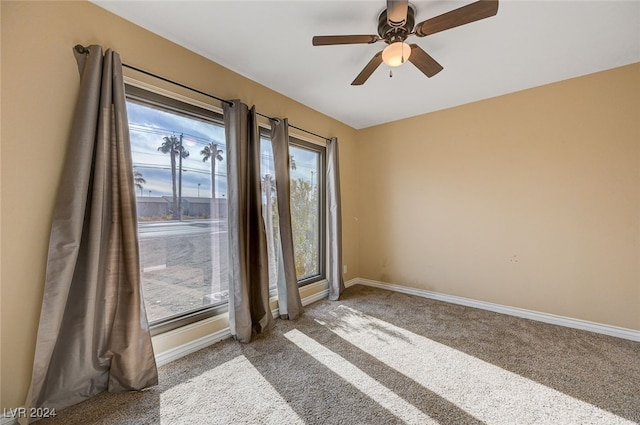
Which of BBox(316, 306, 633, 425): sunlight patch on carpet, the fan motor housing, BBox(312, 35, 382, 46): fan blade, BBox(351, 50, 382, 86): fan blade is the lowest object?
BBox(316, 306, 633, 425): sunlight patch on carpet

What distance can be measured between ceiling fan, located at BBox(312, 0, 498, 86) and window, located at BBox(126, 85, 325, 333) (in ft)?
4.26

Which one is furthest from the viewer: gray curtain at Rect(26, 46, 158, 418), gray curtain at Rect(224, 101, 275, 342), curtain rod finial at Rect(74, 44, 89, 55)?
gray curtain at Rect(224, 101, 275, 342)

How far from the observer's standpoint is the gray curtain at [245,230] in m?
2.30

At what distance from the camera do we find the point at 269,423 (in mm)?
1464

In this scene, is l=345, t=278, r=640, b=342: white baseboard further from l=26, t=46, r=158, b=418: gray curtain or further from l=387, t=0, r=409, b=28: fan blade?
l=387, t=0, r=409, b=28: fan blade

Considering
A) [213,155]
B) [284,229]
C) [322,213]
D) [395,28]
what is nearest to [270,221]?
[284,229]

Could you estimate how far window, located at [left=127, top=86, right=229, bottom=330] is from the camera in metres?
2.00

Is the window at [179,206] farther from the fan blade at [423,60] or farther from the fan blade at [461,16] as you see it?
the fan blade at [461,16]

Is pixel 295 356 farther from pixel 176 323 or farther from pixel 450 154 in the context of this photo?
pixel 450 154

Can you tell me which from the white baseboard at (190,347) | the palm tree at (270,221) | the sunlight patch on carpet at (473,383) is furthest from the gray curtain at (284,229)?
the white baseboard at (190,347)

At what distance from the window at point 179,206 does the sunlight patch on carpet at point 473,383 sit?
1342 millimetres

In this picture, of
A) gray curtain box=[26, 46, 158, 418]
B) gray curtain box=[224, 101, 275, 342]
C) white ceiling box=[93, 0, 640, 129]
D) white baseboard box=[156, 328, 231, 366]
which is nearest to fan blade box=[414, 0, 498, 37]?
white ceiling box=[93, 0, 640, 129]

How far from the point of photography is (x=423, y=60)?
1.86m

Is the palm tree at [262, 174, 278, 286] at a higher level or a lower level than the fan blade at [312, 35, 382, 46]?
lower
